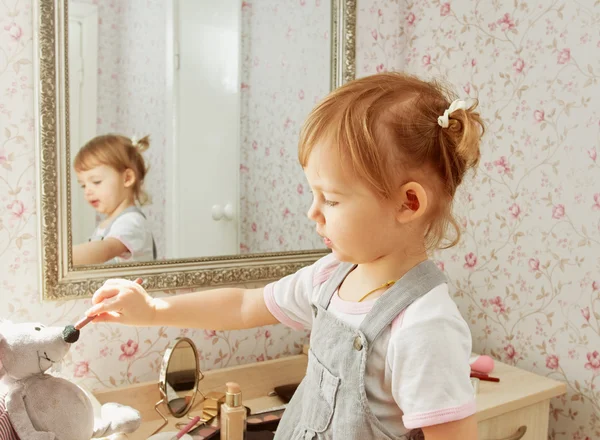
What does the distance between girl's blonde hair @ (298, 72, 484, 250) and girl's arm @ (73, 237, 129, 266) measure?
57 centimetres

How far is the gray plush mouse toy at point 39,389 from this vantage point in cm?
81

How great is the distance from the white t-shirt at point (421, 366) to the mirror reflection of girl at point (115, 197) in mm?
561

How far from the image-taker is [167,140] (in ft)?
4.11

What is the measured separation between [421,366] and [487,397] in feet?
1.76

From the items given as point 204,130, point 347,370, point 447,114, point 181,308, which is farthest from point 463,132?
point 204,130

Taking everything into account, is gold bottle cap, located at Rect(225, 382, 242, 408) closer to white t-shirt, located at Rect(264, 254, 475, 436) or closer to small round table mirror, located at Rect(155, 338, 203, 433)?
small round table mirror, located at Rect(155, 338, 203, 433)

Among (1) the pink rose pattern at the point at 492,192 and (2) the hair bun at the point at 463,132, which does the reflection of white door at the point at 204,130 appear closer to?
(1) the pink rose pattern at the point at 492,192

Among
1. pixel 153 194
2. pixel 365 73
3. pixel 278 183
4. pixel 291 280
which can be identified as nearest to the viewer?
pixel 291 280

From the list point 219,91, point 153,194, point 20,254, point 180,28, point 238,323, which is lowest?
point 238,323

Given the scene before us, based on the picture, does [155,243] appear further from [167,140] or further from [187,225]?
[167,140]

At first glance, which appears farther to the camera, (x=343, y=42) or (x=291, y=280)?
(x=343, y=42)

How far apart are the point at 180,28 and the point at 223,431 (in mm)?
850

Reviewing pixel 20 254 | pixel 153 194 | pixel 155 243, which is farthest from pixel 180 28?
pixel 20 254

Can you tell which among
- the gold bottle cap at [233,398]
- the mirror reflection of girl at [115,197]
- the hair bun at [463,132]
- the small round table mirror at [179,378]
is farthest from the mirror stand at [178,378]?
the hair bun at [463,132]
